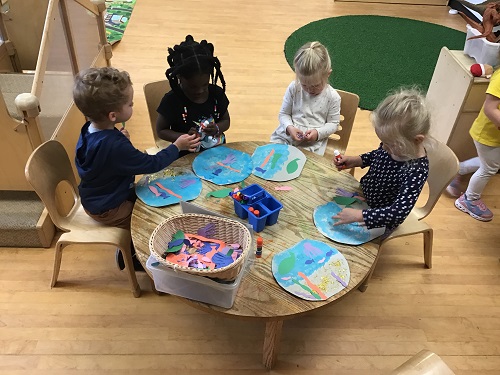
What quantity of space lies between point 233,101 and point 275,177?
1.83m

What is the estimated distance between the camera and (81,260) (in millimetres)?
2217

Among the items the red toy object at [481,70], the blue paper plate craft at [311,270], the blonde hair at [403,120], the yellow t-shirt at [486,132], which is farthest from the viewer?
the red toy object at [481,70]

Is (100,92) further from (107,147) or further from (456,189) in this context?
(456,189)

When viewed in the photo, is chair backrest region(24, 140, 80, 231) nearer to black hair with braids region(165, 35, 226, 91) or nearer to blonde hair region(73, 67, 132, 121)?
blonde hair region(73, 67, 132, 121)

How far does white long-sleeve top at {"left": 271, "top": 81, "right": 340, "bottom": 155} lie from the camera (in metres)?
2.17

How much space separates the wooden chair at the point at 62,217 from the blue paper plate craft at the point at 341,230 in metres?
0.84

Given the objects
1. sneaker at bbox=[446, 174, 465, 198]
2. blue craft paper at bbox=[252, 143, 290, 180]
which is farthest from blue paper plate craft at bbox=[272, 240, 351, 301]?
sneaker at bbox=[446, 174, 465, 198]

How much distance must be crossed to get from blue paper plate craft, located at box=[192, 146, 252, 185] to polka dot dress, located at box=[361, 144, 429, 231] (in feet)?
1.66

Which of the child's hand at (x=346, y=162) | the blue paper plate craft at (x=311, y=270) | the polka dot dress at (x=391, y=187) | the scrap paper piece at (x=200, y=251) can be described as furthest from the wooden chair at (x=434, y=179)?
the scrap paper piece at (x=200, y=251)

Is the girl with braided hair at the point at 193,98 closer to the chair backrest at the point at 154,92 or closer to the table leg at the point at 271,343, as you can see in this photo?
the chair backrest at the point at 154,92

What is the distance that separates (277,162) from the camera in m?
1.88

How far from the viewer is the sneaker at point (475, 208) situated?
2.57 metres

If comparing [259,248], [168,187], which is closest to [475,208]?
[259,248]

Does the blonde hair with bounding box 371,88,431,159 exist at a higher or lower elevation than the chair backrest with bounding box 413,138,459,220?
higher
